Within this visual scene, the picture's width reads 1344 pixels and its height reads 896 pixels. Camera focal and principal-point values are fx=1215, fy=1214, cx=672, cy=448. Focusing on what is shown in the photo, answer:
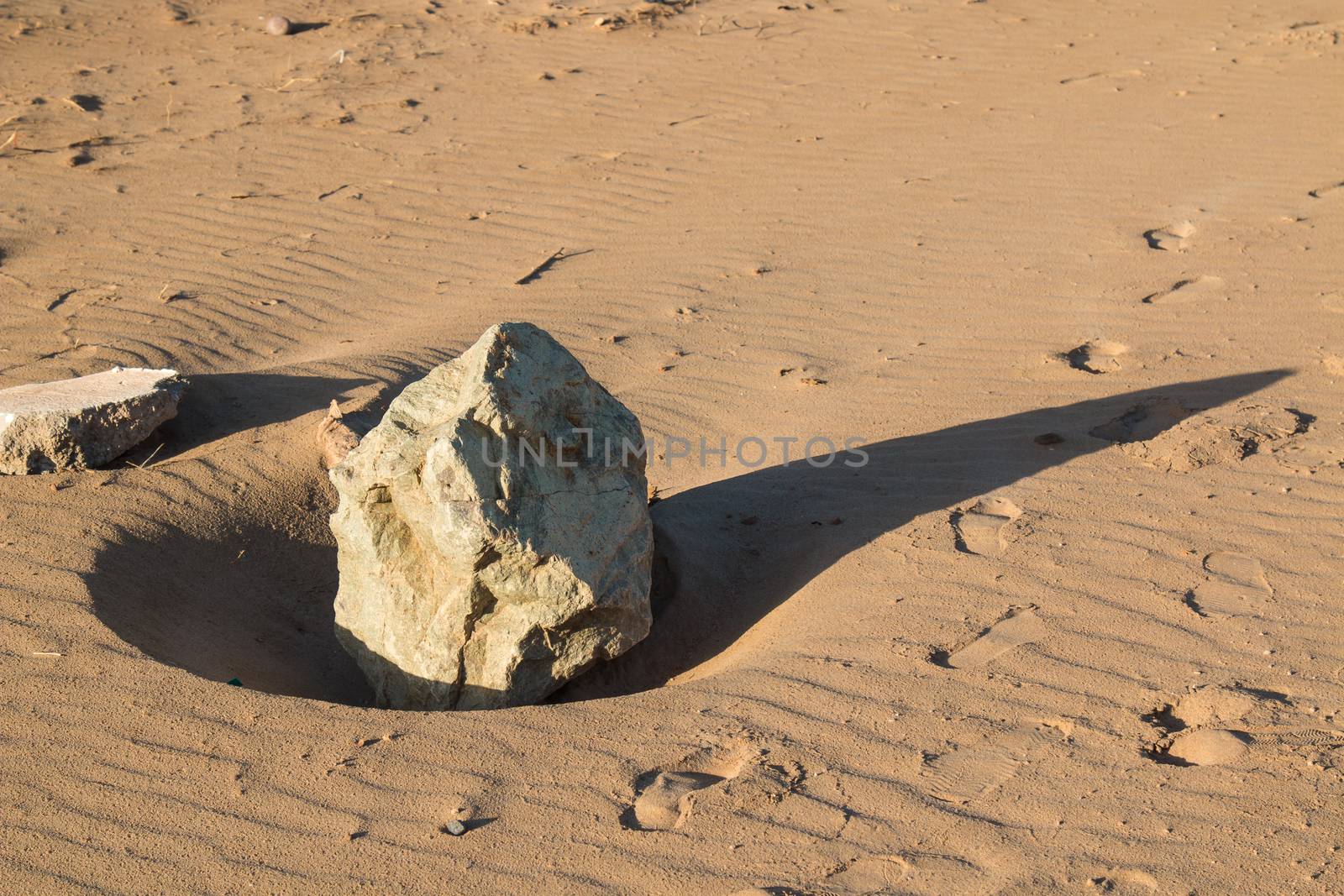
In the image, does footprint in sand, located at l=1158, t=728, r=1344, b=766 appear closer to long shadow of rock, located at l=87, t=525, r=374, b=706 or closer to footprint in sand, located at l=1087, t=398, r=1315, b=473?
footprint in sand, located at l=1087, t=398, r=1315, b=473

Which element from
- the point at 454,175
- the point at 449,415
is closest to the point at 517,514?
the point at 449,415

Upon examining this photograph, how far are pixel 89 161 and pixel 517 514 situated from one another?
20.2ft

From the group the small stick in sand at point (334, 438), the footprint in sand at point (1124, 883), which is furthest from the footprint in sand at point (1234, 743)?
the small stick in sand at point (334, 438)

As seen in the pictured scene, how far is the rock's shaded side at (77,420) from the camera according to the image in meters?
4.54

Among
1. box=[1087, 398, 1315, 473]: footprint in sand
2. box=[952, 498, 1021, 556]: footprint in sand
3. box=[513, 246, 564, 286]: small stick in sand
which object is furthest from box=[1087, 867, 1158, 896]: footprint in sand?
box=[513, 246, 564, 286]: small stick in sand

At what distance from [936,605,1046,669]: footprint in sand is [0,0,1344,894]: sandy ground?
0.02m

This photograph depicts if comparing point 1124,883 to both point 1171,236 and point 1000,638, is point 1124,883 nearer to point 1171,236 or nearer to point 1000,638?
point 1000,638

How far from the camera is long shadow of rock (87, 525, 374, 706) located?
3.79 meters

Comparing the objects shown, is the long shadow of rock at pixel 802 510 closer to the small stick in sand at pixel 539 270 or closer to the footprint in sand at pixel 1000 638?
the footprint in sand at pixel 1000 638

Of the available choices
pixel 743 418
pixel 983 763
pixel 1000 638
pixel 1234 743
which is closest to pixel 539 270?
pixel 743 418

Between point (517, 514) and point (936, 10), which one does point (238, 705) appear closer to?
point (517, 514)

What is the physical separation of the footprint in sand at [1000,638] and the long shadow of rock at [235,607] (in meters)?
1.85

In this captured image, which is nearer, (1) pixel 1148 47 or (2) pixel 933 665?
(2) pixel 933 665

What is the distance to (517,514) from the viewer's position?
348cm
